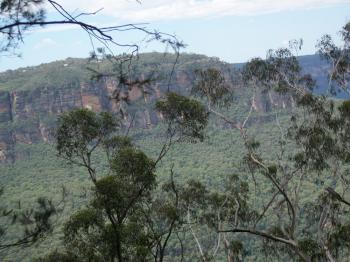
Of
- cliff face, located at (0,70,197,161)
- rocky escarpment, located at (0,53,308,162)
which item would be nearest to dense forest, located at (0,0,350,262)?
rocky escarpment, located at (0,53,308,162)

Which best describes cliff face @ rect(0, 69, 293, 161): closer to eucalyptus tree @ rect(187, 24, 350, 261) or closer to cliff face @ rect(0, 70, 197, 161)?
cliff face @ rect(0, 70, 197, 161)

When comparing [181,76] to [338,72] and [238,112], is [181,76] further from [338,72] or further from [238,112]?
[338,72]

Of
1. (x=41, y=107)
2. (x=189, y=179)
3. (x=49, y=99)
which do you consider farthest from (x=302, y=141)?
(x=41, y=107)

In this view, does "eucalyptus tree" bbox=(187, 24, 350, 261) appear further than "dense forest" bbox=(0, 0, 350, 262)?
Yes

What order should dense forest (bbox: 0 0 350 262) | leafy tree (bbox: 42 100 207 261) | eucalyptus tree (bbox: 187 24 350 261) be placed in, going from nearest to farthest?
dense forest (bbox: 0 0 350 262), leafy tree (bbox: 42 100 207 261), eucalyptus tree (bbox: 187 24 350 261)

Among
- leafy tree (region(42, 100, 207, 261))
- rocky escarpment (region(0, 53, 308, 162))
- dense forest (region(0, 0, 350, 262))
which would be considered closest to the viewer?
dense forest (region(0, 0, 350, 262))

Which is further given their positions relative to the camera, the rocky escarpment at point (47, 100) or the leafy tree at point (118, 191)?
the rocky escarpment at point (47, 100)

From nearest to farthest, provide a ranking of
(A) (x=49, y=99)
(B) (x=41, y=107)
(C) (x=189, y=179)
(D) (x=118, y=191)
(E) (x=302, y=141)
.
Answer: (D) (x=118, y=191)
(E) (x=302, y=141)
(C) (x=189, y=179)
(A) (x=49, y=99)
(B) (x=41, y=107)

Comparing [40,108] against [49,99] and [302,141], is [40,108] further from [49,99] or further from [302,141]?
[302,141]

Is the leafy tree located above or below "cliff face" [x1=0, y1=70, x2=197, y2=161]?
above

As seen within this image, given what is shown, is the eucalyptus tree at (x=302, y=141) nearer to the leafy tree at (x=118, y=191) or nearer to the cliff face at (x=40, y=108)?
the leafy tree at (x=118, y=191)

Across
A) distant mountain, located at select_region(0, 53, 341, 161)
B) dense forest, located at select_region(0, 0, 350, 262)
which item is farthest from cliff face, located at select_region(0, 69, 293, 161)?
dense forest, located at select_region(0, 0, 350, 262)

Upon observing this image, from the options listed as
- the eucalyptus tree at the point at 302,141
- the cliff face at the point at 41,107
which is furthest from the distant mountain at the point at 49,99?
the eucalyptus tree at the point at 302,141

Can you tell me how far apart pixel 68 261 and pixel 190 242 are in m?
20.0
